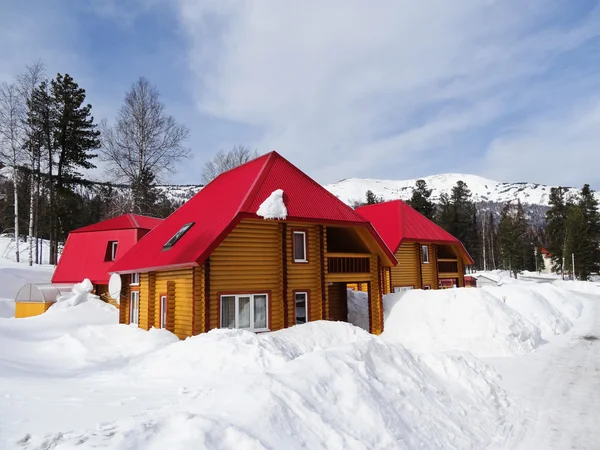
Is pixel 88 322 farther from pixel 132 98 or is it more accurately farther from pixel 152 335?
pixel 132 98

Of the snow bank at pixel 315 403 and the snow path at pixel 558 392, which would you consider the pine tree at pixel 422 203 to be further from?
the snow bank at pixel 315 403

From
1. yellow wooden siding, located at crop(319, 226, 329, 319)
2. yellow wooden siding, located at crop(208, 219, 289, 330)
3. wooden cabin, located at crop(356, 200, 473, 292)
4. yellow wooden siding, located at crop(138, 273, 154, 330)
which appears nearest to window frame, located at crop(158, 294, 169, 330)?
yellow wooden siding, located at crop(138, 273, 154, 330)

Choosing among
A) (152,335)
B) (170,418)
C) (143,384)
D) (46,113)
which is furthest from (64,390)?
(46,113)

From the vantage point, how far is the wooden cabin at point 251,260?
1408 cm

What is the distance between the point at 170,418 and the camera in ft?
16.2

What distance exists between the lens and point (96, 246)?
2503cm

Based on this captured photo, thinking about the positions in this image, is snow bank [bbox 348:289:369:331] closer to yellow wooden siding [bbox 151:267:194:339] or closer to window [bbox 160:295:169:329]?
yellow wooden siding [bbox 151:267:194:339]

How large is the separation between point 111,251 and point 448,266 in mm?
22600

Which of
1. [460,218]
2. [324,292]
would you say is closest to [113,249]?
[324,292]

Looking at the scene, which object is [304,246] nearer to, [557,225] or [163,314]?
[163,314]

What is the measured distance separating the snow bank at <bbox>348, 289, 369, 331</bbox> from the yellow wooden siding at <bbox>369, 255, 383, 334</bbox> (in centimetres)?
116

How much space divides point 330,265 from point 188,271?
582 centimetres

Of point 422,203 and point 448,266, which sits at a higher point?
point 422,203

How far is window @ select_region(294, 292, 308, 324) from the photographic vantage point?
15984 millimetres
